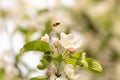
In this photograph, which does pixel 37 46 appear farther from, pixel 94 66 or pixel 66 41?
pixel 94 66

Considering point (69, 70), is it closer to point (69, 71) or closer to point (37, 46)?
point (69, 71)

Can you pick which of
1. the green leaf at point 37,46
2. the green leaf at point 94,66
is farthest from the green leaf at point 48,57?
the green leaf at point 94,66

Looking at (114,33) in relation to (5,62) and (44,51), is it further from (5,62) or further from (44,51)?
(44,51)

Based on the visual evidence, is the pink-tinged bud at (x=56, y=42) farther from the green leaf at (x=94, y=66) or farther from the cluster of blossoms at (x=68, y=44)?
the green leaf at (x=94, y=66)

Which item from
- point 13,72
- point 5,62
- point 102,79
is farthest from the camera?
point 102,79

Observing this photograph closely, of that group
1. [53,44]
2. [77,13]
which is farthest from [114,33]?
[53,44]

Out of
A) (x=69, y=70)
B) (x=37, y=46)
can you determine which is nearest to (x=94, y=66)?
(x=69, y=70)

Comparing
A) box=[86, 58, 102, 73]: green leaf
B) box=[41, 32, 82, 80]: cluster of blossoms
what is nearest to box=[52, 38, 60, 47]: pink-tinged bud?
box=[41, 32, 82, 80]: cluster of blossoms
